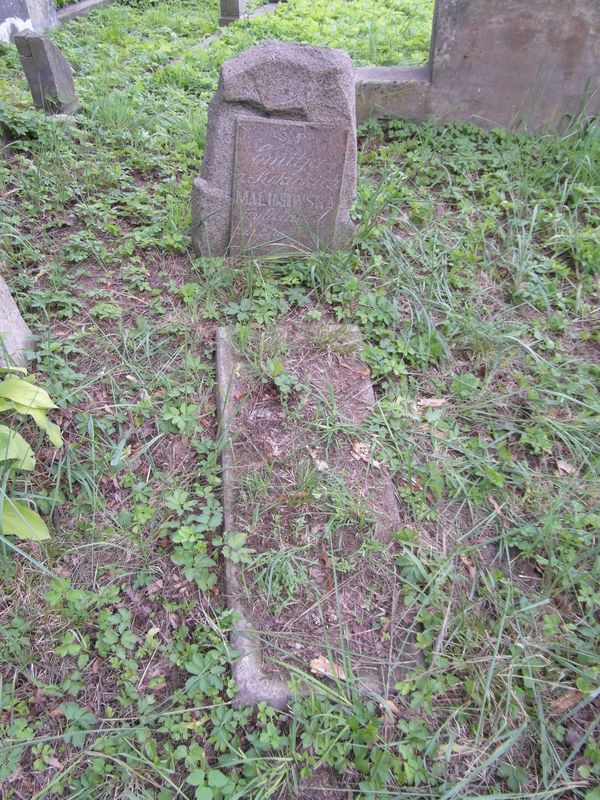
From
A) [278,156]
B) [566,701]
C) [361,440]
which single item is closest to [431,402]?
[361,440]

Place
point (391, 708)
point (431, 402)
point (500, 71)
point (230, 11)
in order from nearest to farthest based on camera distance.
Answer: point (391, 708)
point (431, 402)
point (500, 71)
point (230, 11)

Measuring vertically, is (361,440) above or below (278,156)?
below

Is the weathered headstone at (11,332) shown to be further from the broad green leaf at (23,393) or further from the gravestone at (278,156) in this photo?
the gravestone at (278,156)

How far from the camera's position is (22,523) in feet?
5.68

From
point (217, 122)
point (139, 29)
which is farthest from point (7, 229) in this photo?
point (139, 29)

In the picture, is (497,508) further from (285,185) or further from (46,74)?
(46,74)

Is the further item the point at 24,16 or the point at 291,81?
the point at 24,16

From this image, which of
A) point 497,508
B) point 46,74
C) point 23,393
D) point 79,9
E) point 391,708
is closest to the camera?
point 391,708

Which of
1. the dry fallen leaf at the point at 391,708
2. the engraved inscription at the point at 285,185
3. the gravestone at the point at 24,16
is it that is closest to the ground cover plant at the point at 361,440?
the dry fallen leaf at the point at 391,708

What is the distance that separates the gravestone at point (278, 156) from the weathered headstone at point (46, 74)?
171cm

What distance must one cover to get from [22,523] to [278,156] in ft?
6.22

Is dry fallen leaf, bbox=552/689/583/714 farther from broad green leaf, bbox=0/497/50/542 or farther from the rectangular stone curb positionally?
broad green leaf, bbox=0/497/50/542

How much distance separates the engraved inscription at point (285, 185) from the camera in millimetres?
2553

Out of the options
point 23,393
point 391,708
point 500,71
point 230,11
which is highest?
point 230,11
